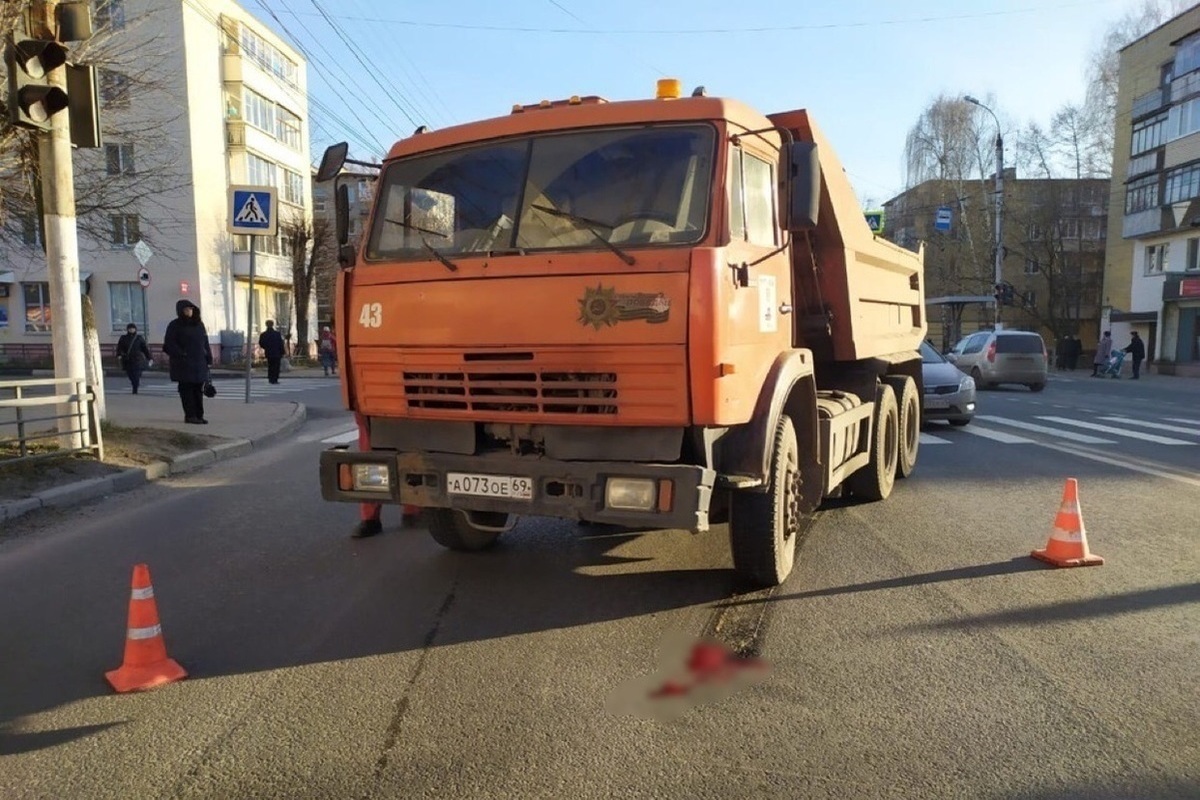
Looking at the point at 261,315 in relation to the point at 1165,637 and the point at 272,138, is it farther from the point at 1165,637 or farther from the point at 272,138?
the point at 1165,637

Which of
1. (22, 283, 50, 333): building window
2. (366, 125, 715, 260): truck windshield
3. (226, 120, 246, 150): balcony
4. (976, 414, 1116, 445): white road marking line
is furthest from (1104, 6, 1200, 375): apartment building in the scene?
(22, 283, 50, 333): building window

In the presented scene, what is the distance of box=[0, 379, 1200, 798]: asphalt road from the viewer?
302 cm

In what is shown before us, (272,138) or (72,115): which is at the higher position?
(272,138)

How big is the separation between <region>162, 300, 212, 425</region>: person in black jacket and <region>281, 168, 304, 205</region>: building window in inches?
1231

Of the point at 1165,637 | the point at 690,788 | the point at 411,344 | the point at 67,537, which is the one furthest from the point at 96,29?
the point at 1165,637

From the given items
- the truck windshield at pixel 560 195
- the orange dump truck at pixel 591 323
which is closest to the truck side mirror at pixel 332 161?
the orange dump truck at pixel 591 323

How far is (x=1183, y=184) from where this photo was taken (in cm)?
3469

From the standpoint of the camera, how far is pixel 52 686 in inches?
148

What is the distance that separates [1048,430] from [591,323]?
38.0 ft

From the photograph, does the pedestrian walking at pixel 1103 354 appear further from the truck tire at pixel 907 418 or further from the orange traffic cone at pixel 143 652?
the orange traffic cone at pixel 143 652

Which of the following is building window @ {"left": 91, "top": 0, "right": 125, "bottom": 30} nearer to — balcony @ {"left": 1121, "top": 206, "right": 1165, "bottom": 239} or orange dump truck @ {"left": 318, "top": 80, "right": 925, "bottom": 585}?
orange dump truck @ {"left": 318, "top": 80, "right": 925, "bottom": 585}

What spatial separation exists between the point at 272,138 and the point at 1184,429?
3850 cm

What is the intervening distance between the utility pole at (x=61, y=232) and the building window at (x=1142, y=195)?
40844 millimetres

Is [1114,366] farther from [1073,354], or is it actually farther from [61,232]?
[61,232]
